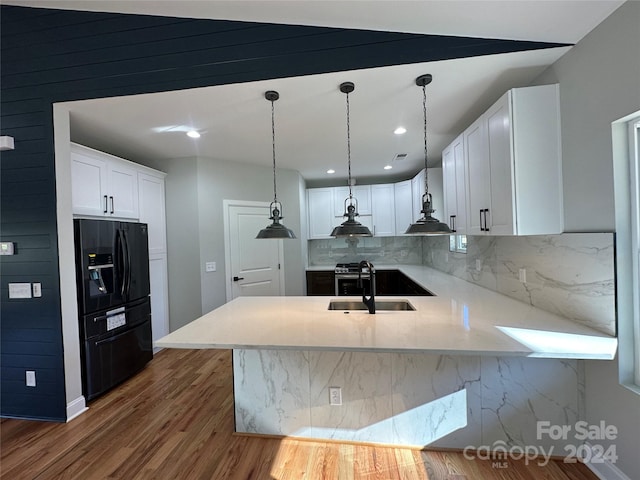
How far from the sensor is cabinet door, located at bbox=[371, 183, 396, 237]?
4.89 metres

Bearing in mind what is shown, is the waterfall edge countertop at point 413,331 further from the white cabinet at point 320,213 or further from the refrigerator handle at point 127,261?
the white cabinet at point 320,213

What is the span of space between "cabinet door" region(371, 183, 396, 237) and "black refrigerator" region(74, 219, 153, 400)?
136 inches

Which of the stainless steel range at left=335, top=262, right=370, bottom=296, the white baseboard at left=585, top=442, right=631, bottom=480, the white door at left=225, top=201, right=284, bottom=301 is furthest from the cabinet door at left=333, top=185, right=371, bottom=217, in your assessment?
the white baseboard at left=585, top=442, right=631, bottom=480

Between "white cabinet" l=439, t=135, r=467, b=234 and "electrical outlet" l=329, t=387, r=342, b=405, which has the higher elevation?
"white cabinet" l=439, t=135, r=467, b=234

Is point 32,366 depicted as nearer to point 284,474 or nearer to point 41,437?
point 41,437

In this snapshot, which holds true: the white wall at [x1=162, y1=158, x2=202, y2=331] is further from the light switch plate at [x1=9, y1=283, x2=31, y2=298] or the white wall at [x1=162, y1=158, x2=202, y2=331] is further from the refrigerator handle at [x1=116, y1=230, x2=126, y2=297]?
the light switch plate at [x1=9, y1=283, x2=31, y2=298]

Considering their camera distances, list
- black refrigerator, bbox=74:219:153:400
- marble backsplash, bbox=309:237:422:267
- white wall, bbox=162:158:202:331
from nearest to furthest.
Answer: black refrigerator, bbox=74:219:153:400 < white wall, bbox=162:158:202:331 < marble backsplash, bbox=309:237:422:267

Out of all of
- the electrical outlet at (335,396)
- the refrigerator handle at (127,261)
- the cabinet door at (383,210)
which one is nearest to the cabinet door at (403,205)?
the cabinet door at (383,210)

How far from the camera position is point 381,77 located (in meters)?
1.96

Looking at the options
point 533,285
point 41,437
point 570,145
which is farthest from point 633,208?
point 41,437

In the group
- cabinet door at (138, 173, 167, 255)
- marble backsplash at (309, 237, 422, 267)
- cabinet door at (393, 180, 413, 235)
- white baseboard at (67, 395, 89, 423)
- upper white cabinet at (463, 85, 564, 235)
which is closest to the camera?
upper white cabinet at (463, 85, 564, 235)

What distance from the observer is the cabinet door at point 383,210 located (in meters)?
4.89

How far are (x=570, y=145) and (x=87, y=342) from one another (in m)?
3.90

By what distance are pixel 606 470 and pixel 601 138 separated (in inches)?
71.1
